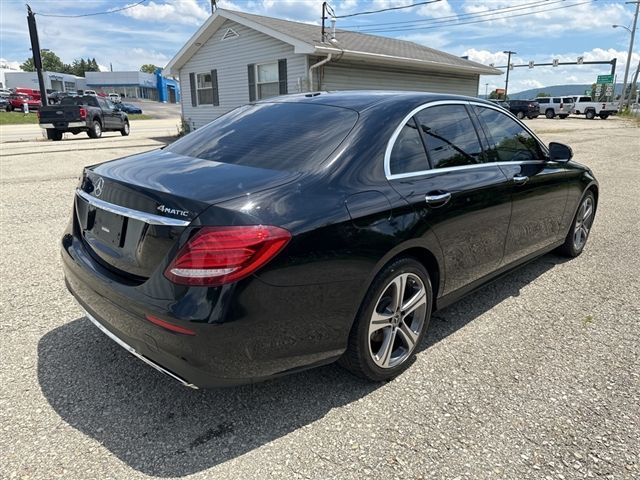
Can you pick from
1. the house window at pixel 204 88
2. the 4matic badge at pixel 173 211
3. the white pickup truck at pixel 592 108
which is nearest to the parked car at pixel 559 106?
the white pickup truck at pixel 592 108

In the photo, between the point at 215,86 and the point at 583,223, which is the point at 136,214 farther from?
the point at 215,86

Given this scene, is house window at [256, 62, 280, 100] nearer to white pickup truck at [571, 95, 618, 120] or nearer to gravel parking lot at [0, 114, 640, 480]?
gravel parking lot at [0, 114, 640, 480]

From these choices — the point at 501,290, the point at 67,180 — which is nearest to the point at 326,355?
the point at 501,290

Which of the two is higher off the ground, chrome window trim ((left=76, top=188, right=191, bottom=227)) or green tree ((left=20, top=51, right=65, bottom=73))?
green tree ((left=20, top=51, right=65, bottom=73))

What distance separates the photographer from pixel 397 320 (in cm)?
284

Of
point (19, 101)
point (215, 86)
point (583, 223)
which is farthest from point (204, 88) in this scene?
point (19, 101)

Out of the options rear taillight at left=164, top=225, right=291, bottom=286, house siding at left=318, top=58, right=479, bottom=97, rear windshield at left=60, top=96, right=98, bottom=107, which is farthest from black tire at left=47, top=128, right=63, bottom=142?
rear taillight at left=164, top=225, right=291, bottom=286

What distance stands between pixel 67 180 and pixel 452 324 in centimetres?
807

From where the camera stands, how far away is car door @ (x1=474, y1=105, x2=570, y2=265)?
3695mm

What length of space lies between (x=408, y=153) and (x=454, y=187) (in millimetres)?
→ 410

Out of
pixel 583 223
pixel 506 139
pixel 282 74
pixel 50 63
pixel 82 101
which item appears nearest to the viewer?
pixel 506 139

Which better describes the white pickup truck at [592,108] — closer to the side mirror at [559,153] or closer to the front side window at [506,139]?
the side mirror at [559,153]

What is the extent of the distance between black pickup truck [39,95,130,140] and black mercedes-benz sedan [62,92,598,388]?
17820 mm

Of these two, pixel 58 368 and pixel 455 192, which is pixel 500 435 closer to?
pixel 455 192
